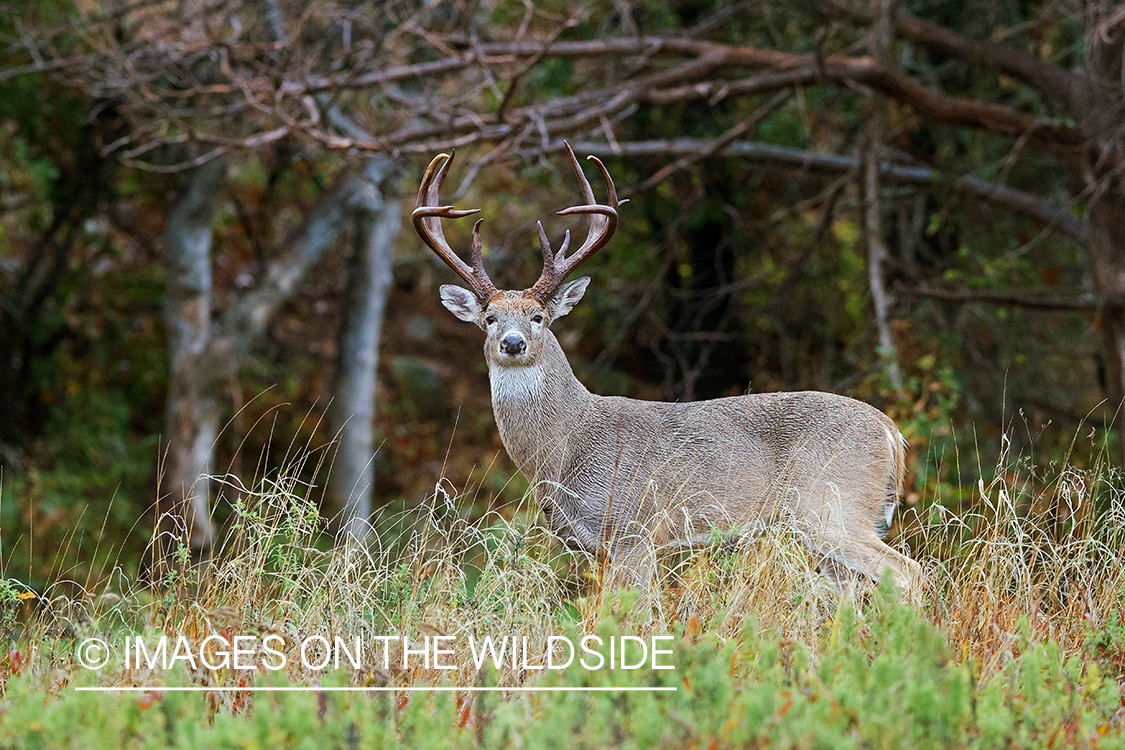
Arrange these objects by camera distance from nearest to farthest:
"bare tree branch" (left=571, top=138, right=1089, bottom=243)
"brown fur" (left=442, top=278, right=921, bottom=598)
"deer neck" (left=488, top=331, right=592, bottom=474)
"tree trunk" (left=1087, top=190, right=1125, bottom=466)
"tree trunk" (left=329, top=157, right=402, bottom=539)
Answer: "brown fur" (left=442, top=278, right=921, bottom=598) < "deer neck" (left=488, top=331, right=592, bottom=474) < "tree trunk" (left=1087, top=190, right=1125, bottom=466) < "bare tree branch" (left=571, top=138, right=1089, bottom=243) < "tree trunk" (left=329, top=157, right=402, bottom=539)

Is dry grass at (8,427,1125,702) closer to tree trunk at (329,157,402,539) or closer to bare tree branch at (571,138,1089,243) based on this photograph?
bare tree branch at (571,138,1089,243)

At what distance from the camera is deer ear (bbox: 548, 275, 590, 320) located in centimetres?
590

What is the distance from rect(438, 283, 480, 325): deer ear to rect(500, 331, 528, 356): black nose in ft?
1.07

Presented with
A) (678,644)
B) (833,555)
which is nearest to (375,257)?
(833,555)

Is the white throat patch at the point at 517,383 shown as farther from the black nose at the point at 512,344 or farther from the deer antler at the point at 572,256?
the deer antler at the point at 572,256

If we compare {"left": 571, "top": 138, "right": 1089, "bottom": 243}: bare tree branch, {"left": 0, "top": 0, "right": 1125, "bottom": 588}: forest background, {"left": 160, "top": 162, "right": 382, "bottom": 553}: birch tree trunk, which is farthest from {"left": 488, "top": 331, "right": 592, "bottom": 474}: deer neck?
{"left": 160, "top": 162, "right": 382, "bottom": 553}: birch tree trunk

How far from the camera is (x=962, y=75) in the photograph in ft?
37.0

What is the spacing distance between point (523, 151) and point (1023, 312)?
488cm

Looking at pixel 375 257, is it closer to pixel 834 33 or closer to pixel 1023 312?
pixel 834 33

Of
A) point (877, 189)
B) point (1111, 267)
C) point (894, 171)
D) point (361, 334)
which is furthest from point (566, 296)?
point (361, 334)

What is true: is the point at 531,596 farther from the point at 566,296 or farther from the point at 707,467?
the point at 566,296

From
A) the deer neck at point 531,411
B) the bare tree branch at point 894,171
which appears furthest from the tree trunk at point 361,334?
the deer neck at point 531,411

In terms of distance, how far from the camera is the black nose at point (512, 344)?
5.51 metres

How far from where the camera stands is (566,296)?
595 centimetres
